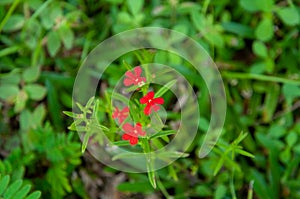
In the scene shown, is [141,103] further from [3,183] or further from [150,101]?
[3,183]

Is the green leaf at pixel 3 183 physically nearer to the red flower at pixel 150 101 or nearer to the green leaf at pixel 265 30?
the red flower at pixel 150 101

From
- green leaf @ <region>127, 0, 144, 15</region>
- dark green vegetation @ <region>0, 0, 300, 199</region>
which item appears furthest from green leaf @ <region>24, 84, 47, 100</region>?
green leaf @ <region>127, 0, 144, 15</region>

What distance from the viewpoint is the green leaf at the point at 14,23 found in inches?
76.6

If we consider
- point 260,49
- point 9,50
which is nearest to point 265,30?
point 260,49

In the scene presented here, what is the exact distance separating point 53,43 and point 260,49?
30.0 inches

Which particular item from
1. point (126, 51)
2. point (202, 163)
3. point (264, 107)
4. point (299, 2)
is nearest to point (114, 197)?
point (202, 163)

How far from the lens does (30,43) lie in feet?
6.47

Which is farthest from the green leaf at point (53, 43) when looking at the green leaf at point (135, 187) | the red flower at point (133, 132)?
the red flower at point (133, 132)

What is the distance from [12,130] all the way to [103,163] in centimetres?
37

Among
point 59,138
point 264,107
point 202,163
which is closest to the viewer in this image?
point 59,138

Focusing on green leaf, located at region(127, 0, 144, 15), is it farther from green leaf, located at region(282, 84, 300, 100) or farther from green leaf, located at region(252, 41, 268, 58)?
green leaf, located at region(282, 84, 300, 100)

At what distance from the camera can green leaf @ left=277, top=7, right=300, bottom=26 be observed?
1.91m

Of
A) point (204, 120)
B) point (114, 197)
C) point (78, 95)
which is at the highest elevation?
point (78, 95)

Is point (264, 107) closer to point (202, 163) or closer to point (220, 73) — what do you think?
point (220, 73)
